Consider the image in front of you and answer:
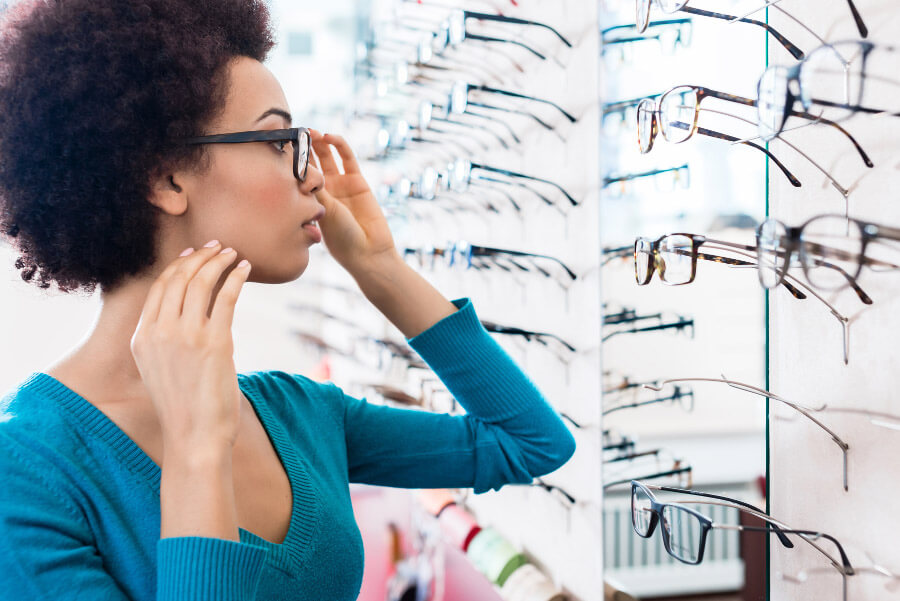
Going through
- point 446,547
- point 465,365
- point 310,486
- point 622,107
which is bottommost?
point 446,547

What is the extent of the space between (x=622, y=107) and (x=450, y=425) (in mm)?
502

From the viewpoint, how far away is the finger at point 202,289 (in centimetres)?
68

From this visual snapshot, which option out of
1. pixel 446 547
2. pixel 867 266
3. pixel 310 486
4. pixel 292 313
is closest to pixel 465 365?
pixel 310 486

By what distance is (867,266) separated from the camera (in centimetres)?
65

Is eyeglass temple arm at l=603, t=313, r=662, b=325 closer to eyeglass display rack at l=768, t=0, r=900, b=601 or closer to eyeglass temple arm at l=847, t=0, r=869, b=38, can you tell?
eyeglass display rack at l=768, t=0, r=900, b=601

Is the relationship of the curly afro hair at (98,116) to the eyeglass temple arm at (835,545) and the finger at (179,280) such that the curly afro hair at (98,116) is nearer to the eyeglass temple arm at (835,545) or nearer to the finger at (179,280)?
the finger at (179,280)

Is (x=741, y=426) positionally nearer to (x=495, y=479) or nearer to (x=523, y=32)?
(x=495, y=479)

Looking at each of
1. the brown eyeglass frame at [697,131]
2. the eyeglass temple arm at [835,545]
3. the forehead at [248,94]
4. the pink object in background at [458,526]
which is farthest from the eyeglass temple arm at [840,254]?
the pink object in background at [458,526]

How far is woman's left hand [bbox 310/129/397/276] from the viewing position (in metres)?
1.04

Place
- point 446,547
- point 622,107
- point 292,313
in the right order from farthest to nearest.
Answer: point 292,313
point 446,547
point 622,107

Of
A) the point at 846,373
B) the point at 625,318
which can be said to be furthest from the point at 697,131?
the point at 625,318

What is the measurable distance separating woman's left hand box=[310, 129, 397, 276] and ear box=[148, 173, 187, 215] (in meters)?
0.25

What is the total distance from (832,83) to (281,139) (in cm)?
53

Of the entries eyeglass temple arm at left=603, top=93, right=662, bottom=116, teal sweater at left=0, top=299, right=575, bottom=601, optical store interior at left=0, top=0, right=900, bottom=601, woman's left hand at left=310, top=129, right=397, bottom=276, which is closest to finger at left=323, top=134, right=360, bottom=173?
woman's left hand at left=310, top=129, right=397, bottom=276
